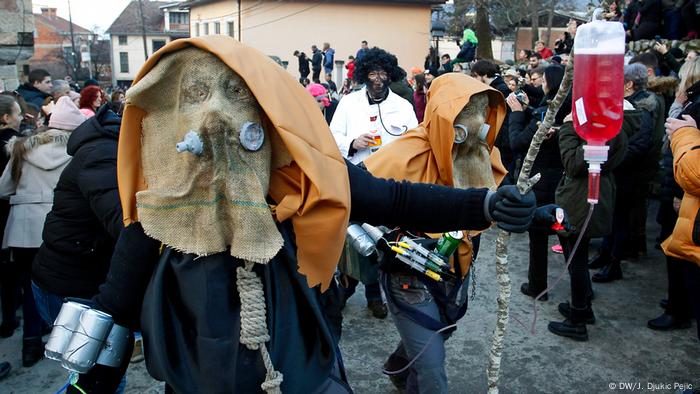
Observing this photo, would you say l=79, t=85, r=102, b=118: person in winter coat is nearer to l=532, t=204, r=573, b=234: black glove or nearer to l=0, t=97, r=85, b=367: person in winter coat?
l=0, t=97, r=85, b=367: person in winter coat

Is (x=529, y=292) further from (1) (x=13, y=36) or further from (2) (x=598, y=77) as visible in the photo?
(1) (x=13, y=36)

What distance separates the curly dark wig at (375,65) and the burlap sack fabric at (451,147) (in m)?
2.27

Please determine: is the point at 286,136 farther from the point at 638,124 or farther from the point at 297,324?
the point at 638,124

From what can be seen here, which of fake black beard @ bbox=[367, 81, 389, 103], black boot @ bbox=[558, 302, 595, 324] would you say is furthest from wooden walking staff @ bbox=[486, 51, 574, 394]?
fake black beard @ bbox=[367, 81, 389, 103]

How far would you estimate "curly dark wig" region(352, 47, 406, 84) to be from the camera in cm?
566

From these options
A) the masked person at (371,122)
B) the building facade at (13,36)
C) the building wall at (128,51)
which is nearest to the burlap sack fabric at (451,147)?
the masked person at (371,122)

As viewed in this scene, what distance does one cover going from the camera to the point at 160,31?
6059 cm

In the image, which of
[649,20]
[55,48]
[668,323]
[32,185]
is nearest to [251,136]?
[32,185]

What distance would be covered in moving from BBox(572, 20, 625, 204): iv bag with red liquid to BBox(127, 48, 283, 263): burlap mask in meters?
1.02

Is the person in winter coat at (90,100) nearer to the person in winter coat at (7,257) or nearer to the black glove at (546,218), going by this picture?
the person in winter coat at (7,257)

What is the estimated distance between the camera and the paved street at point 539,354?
4.05 meters

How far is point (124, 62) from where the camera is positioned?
61281mm

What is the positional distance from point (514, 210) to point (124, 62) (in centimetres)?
6536

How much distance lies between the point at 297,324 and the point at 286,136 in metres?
0.63
